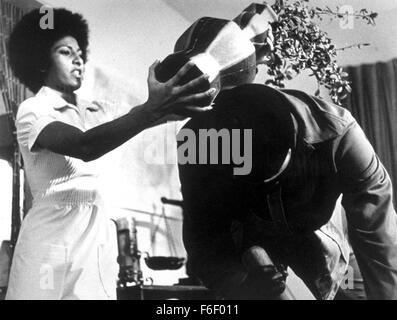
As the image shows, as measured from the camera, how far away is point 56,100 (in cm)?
132

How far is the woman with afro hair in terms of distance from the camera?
125 centimetres

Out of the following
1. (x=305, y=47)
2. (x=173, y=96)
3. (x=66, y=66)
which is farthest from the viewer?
(x=305, y=47)

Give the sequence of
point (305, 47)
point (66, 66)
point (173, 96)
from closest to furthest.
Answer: point (173, 96) → point (66, 66) → point (305, 47)

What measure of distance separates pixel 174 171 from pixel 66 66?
37cm

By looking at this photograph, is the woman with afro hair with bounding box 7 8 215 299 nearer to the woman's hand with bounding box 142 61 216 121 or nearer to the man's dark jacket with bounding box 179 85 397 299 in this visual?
the woman's hand with bounding box 142 61 216 121

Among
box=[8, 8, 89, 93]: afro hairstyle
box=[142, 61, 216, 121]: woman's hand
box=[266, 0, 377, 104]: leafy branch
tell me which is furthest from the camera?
box=[266, 0, 377, 104]: leafy branch

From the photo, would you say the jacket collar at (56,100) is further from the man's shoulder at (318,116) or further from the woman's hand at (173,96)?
the man's shoulder at (318,116)

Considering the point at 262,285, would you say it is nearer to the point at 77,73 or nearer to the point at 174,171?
the point at 174,171

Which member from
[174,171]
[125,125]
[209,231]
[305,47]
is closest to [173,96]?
[125,125]

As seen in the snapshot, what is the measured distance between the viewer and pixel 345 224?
4.71 ft

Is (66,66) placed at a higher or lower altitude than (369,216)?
higher

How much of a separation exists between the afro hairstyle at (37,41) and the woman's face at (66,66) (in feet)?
0.04

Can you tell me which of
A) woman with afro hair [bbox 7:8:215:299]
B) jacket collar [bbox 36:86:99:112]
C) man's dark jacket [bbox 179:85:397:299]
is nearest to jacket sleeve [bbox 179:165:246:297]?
man's dark jacket [bbox 179:85:397:299]
